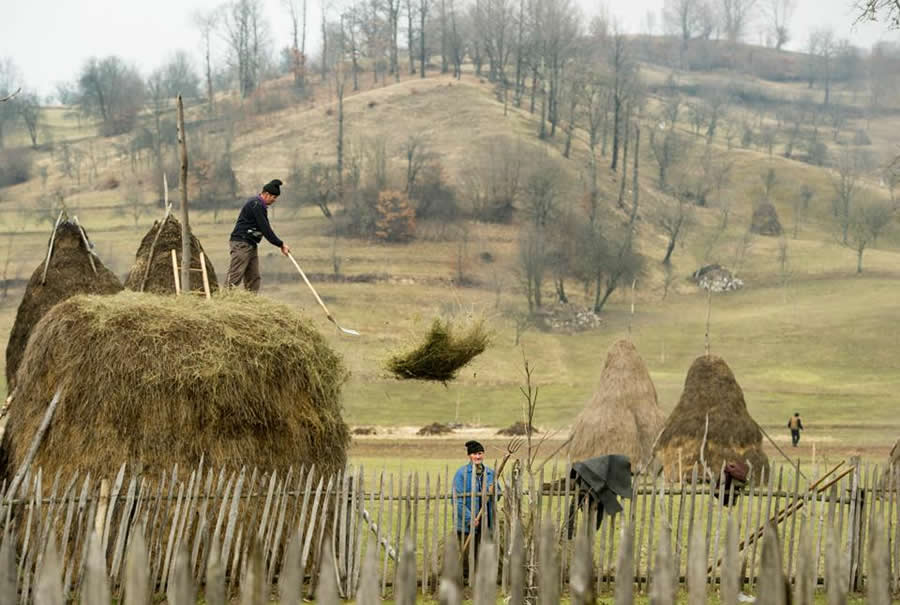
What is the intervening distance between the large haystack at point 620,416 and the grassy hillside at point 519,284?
8.87 m

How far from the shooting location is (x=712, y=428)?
19.0 metres

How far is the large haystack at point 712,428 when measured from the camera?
18.9 meters

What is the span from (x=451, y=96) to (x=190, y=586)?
95.4m

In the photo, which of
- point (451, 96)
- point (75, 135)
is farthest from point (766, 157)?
point (75, 135)

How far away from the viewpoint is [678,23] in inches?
6752

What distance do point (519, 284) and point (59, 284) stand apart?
156ft

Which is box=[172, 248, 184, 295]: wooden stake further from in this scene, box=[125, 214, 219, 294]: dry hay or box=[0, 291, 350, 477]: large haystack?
box=[0, 291, 350, 477]: large haystack

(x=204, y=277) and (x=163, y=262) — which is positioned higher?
(x=204, y=277)

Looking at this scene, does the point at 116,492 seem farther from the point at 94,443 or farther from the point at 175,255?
the point at 175,255

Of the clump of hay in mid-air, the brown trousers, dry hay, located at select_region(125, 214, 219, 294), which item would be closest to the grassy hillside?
dry hay, located at select_region(125, 214, 219, 294)

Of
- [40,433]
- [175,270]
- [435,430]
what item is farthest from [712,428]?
[435,430]

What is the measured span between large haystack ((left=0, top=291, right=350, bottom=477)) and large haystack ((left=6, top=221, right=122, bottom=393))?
413 cm

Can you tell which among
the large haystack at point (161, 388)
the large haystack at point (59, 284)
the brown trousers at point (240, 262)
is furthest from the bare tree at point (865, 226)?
the large haystack at point (161, 388)

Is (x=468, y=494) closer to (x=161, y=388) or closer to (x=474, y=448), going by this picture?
(x=474, y=448)
